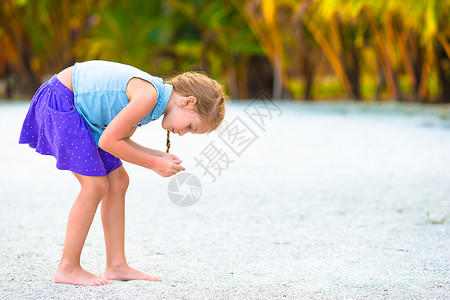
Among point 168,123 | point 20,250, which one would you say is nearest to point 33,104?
point 168,123

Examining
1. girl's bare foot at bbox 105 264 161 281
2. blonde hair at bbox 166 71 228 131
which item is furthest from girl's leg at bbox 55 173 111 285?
blonde hair at bbox 166 71 228 131

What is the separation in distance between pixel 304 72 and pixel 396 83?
4.21 m

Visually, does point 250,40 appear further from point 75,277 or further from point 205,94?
point 75,277

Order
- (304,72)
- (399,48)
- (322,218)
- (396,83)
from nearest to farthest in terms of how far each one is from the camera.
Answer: (322,218) < (399,48) < (396,83) < (304,72)

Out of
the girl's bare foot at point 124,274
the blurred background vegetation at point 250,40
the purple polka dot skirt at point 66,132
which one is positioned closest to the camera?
the purple polka dot skirt at point 66,132

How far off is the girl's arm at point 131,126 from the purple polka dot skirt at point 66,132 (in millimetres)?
125

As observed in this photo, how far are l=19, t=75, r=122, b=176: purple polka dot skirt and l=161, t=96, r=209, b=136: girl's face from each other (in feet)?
0.97

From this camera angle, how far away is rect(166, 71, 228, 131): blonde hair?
2.29 metres

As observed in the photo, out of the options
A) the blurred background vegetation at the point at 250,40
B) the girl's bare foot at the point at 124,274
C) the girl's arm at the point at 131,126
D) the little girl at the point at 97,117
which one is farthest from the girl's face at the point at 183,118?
the blurred background vegetation at the point at 250,40

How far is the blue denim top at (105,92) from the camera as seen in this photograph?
89.4 inches

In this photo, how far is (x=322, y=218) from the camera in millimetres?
3680

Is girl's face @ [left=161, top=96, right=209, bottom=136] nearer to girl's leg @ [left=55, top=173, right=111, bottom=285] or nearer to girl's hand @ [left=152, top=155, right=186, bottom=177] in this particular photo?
girl's hand @ [left=152, top=155, right=186, bottom=177]

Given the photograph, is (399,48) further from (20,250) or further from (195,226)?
(20,250)

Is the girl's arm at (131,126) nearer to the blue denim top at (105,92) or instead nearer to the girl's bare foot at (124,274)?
the blue denim top at (105,92)
